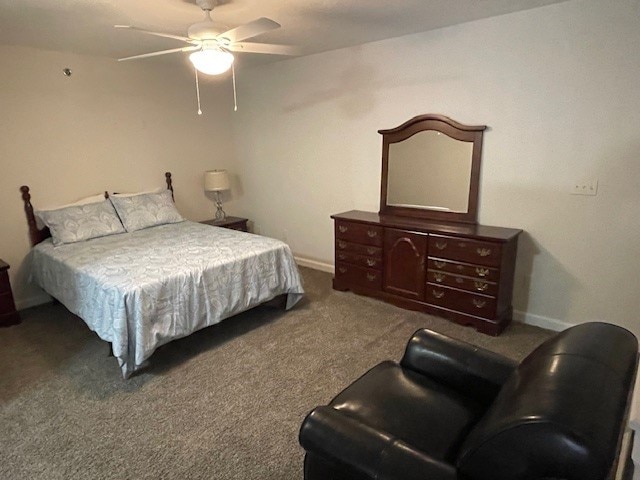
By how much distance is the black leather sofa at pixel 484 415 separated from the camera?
2.99ft

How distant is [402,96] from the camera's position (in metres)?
3.68

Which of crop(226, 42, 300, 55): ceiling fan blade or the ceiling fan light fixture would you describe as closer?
the ceiling fan light fixture

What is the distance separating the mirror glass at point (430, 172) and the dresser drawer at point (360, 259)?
0.60 meters

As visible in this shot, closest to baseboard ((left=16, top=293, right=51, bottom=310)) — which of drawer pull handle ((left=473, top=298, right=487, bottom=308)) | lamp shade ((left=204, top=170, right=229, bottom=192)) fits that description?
lamp shade ((left=204, top=170, right=229, bottom=192))

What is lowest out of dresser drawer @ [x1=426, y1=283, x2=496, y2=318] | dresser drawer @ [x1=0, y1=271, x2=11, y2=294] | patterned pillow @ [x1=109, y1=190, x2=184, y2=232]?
dresser drawer @ [x1=426, y1=283, x2=496, y2=318]

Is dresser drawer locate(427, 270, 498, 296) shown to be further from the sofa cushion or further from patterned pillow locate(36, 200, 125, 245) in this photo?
patterned pillow locate(36, 200, 125, 245)

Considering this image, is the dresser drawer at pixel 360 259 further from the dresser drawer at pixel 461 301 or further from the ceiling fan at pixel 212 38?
the ceiling fan at pixel 212 38

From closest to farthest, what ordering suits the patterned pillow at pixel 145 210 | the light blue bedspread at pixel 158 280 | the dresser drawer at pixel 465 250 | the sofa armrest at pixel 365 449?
the sofa armrest at pixel 365 449 < the light blue bedspread at pixel 158 280 < the dresser drawer at pixel 465 250 < the patterned pillow at pixel 145 210

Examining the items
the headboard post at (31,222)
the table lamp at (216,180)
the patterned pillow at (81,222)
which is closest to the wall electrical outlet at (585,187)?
the table lamp at (216,180)

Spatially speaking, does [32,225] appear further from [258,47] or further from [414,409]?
[414,409]

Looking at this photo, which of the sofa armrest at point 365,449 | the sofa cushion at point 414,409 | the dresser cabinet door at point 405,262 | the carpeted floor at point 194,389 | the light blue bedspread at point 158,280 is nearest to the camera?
the sofa armrest at point 365,449

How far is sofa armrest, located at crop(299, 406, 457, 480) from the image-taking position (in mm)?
1154

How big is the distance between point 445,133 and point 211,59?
2022 millimetres

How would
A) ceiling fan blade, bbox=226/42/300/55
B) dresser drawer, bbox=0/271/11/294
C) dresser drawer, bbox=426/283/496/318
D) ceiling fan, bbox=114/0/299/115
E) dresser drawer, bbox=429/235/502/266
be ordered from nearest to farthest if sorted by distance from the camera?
ceiling fan, bbox=114/0/299/115 → ceiling fan blade, bbox=226/42/300/55 → dresser drawer, bbox=429/235/502/266 → dresser drawer, bbox=426/283/496/318 → dresser drawer, bbox=0/271/11/294
